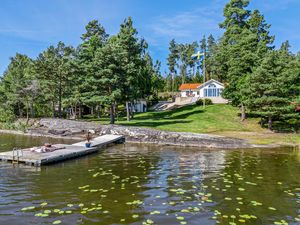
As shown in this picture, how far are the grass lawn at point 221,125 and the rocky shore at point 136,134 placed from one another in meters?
3.48

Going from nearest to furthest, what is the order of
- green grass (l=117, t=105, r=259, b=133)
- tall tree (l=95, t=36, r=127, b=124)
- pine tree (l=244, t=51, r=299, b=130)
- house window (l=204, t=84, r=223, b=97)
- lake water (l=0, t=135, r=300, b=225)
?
lake water (l=0, t=135, r=300, b=225), pine tree (l=244, t=51, r=299, b=130), green grass (l=117, t=105, r=259, b=133), tall tree (l=95, t=36, r=127, b=124), house window (l=204, t=84, r=223, b=97)

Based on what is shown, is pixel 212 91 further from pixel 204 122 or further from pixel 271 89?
pixel 271 89

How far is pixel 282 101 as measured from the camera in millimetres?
33781

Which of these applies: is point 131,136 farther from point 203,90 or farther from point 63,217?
point 203,90

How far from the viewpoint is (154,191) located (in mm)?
12484

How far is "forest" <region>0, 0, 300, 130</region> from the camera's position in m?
34.9

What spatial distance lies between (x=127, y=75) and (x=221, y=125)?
15.0 meters

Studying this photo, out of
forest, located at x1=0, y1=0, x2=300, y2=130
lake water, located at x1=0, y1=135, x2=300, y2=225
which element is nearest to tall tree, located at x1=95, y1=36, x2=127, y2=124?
forest, located at x1=0, y1=0, x2=300, y2=130

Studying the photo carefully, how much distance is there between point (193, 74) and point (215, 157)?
86496mm

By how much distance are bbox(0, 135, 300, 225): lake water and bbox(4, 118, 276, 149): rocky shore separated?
6.63 m

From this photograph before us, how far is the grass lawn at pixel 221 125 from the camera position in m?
30.7

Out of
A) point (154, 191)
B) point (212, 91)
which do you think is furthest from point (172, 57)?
point (154, 191)

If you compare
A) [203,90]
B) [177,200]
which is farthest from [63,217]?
[203,90]

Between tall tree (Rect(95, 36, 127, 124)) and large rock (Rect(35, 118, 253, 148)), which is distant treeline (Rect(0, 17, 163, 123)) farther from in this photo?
large rock (Rect(35, 118, 253, 148))
